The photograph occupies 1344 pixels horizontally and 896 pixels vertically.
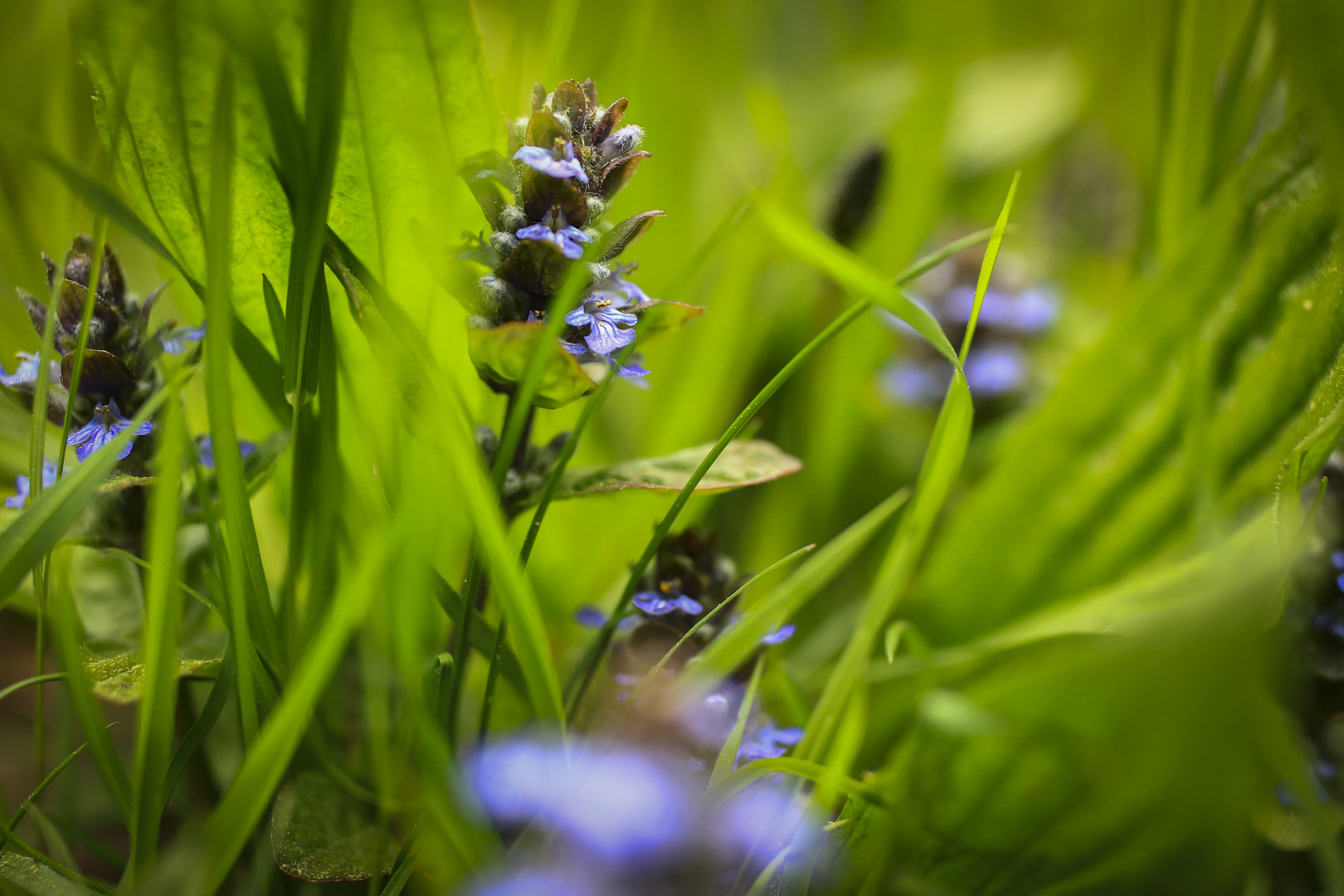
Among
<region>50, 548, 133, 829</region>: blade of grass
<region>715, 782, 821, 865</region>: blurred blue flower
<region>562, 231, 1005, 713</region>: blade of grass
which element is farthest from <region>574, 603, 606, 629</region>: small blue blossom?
<region>50, 548, 133, 829</region>: blade of grass

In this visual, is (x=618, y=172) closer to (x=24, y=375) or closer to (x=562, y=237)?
(x=562, y=237)

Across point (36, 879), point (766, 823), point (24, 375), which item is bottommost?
point (36, 879)

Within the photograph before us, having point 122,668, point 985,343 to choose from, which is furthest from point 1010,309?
point 122,668

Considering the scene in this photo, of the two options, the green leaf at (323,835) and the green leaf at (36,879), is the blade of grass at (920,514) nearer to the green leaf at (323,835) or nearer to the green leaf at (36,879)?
the green leaf at (323,835)

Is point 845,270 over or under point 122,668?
over

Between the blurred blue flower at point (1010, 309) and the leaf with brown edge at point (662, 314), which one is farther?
the blurred blue flower at point (1010, 309)

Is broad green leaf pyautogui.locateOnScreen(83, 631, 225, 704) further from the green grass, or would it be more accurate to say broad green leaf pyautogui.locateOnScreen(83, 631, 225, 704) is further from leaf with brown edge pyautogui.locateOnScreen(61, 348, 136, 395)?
leaf with brown edge pyautogui.locateOnScreen(61, 348, 136, 395)

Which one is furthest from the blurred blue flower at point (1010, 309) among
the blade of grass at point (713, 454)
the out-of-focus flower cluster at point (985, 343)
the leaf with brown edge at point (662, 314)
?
the leaf with brown edge at point (662, 314)

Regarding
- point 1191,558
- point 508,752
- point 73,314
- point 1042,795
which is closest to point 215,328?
point 73,314

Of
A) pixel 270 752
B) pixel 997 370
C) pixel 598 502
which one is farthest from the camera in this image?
pixel 997 370
